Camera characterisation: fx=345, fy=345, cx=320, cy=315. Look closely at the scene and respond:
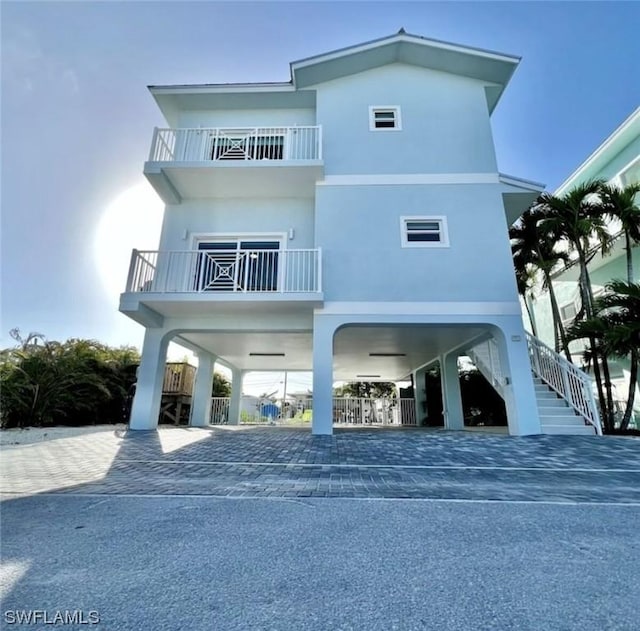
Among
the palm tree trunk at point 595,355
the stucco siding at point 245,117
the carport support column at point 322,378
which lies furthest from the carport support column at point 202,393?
the palm tree trunk at point 595,355

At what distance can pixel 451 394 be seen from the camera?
11867mm

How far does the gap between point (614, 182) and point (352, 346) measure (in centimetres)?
1093

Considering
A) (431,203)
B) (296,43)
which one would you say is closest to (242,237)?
(431,203)

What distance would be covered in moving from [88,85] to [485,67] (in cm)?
1079

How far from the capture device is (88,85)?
29.1 feet

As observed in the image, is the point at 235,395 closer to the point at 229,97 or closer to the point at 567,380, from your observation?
the point at 229,97

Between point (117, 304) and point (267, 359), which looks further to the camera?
point (267, 359)

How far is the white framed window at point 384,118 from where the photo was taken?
32.4ft

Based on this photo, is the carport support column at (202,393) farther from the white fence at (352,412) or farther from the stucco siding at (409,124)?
the stucco siding at (409,124)

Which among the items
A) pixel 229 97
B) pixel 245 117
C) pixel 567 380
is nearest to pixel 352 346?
pixel 567 380

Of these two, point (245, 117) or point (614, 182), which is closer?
point (245, 117)

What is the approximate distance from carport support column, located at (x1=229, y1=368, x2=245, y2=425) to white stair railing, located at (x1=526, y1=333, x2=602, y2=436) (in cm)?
1061

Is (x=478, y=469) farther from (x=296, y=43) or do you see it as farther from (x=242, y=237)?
(x=296, y=43)

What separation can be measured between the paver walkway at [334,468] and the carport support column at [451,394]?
4855mm
